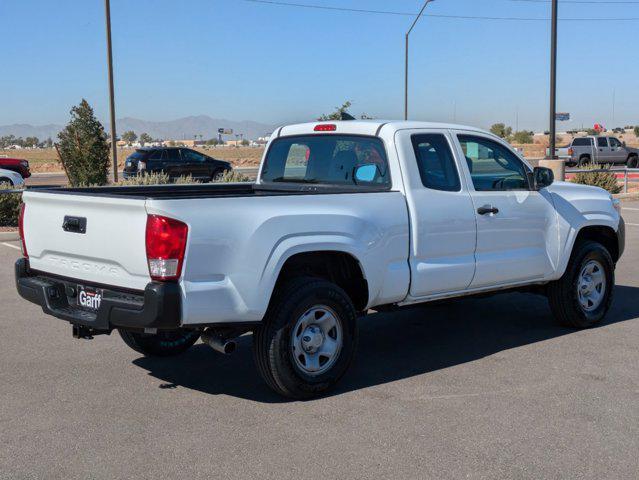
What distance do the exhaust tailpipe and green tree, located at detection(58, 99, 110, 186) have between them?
51.7 feet

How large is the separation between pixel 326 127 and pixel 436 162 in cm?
100

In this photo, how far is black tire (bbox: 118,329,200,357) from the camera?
6559mm

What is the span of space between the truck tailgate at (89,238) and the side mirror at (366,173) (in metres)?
2.08

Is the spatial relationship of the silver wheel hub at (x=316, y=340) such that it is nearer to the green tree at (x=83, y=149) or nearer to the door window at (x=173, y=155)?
the green tree at (x=83, y=149)

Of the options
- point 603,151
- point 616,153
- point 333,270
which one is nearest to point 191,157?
point 603,151

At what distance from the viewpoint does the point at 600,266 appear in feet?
25.6

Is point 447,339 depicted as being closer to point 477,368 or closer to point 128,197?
point 477,368

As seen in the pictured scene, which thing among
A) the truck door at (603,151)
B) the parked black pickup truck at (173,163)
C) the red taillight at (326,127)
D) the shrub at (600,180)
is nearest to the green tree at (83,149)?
the parked black pickup truck at (173,163)

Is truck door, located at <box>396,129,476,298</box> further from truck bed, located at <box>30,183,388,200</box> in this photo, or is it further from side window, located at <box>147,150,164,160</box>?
side window, located at <box>147,150,164,160</box>

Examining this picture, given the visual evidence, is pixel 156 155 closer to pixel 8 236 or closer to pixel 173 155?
pixel 173 155

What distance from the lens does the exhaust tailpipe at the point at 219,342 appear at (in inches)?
208

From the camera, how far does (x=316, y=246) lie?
5.51 m

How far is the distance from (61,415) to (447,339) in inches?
138

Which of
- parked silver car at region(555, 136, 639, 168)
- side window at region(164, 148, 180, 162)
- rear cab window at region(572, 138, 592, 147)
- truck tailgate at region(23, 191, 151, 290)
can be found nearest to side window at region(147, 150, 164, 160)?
side window at region(164, 148, 180, 162)
